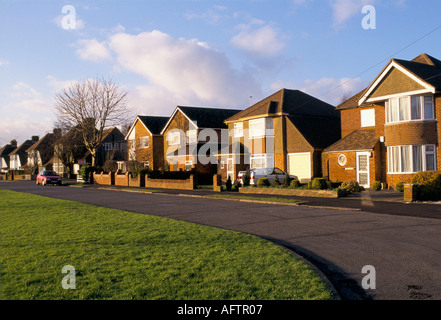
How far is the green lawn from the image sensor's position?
5.80 meters

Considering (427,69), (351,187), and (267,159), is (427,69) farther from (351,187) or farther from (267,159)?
(267,159)

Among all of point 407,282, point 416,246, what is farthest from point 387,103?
point 407,282

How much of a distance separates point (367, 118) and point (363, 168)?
4576 millimetres

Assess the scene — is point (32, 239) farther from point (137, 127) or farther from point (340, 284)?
point (137, 127)

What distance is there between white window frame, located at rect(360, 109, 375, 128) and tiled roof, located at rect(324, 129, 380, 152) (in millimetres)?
487

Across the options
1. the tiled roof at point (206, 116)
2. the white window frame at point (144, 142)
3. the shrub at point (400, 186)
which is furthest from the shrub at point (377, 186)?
the white window frame at point (144, 142)

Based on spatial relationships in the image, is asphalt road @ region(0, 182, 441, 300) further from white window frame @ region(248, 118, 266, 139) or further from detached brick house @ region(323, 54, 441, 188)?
white window frame @ region(248, 118, 266, 139)

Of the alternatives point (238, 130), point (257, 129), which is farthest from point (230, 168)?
point (257, 129)

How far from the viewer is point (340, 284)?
6.67 metres

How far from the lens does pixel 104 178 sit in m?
48.5

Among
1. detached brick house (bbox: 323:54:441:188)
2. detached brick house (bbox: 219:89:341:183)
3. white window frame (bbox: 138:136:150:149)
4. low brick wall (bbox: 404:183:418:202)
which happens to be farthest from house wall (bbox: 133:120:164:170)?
low brick wall (bbox: 404:183:418:202)

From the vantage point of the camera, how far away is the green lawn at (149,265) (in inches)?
228

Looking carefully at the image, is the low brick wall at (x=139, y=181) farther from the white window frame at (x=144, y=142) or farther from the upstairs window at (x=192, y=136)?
the white window frame at (x=144, y=142)
